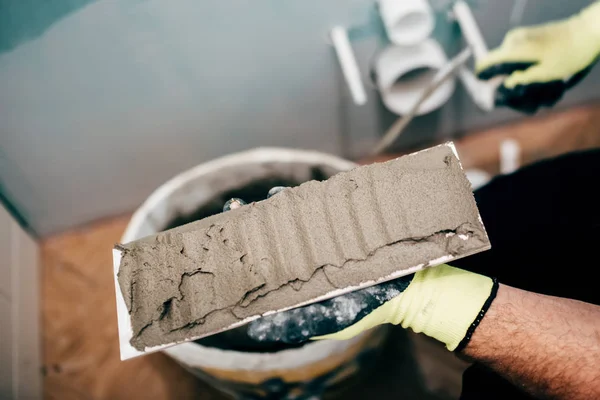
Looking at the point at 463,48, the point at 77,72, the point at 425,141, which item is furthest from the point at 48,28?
the point at 425,141

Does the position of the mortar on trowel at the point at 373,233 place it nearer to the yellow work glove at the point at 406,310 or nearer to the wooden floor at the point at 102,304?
the yellow work glove at the point at 406,310

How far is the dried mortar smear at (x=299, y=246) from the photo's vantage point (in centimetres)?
61

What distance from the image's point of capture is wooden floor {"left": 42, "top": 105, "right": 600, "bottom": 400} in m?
1.20

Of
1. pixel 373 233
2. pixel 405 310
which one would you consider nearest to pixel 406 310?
pixel 405 310

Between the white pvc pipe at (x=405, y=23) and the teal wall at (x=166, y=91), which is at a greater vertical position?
the teal wall at (x=166, y=91)

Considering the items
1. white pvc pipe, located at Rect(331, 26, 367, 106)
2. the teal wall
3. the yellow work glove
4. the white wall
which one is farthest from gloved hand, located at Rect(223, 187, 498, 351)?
the white wall

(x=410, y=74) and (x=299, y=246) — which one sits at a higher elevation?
(x=410, y=74)

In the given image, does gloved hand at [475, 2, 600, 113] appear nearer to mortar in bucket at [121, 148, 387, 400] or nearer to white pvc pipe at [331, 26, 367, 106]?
white pvc pipe at [331, 26, 367, 106]

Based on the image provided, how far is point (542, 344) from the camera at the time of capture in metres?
0.64

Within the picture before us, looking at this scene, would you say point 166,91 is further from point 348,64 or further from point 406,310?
point 406,310

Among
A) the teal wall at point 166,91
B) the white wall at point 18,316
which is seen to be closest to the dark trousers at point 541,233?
the teal wall at point 166,91

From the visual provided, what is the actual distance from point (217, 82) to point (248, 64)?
85 millimetres

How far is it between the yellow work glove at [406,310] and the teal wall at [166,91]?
0.58 meters

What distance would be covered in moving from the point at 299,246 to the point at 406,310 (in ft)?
0.65
